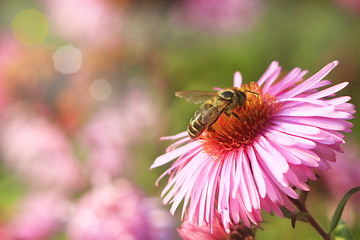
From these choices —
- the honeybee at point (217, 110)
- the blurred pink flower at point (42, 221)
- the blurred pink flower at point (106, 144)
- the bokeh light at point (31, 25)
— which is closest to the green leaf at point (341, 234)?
the honeybee at point (217, 110)

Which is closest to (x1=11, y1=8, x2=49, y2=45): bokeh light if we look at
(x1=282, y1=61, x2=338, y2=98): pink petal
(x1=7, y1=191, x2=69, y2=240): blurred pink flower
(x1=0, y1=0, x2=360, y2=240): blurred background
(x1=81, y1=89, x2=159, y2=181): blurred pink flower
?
(x1=0, y1=0, x2=360, y2=240): blurred background

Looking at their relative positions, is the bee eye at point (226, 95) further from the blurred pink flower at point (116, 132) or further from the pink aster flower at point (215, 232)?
the blurred pink flower at point (116, 132)

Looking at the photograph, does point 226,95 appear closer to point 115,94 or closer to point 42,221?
point 42,221

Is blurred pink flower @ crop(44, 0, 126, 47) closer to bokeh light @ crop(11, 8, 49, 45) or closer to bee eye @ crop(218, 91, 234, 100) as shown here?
bee eye @ crop(218, 91, 234, 100)

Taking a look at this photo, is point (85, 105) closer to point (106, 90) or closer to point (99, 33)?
point (106, 90)

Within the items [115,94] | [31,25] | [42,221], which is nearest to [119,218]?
[42,221]
